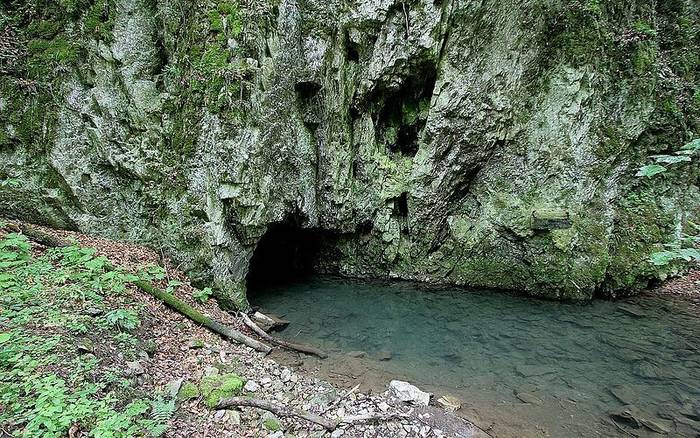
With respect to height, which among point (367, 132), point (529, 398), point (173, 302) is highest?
point (367, 132)

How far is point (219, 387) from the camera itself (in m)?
4.50

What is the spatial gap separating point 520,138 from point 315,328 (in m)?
7.55

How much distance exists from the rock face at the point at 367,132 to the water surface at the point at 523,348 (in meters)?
1.37

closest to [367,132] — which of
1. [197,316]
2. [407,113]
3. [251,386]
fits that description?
[407,113]

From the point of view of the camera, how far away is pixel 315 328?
802 centimetres

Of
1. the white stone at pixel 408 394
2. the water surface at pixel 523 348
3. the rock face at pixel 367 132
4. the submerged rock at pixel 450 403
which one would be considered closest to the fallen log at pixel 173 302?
the rock face at pixel 367 132

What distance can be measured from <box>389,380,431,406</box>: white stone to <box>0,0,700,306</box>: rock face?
3907 millimetres

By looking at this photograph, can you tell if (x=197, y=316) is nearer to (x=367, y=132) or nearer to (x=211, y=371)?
(x=211, y=371)

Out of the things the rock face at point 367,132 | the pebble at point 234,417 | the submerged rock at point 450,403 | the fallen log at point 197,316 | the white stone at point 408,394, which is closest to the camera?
the pebble at point 234,417

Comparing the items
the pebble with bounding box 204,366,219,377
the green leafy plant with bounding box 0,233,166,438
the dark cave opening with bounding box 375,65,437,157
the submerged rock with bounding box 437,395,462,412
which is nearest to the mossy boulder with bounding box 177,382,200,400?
the pebble with bounding box 204,366,219,377

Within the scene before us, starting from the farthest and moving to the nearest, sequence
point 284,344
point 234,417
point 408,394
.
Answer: point 284,344 → point 408,394 → point 234,417

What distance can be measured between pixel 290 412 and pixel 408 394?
1.76 meters

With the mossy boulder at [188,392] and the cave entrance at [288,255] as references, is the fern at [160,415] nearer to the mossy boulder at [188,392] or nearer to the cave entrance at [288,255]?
the mossy boulder at [188,392]

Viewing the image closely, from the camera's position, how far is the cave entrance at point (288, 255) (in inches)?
468
